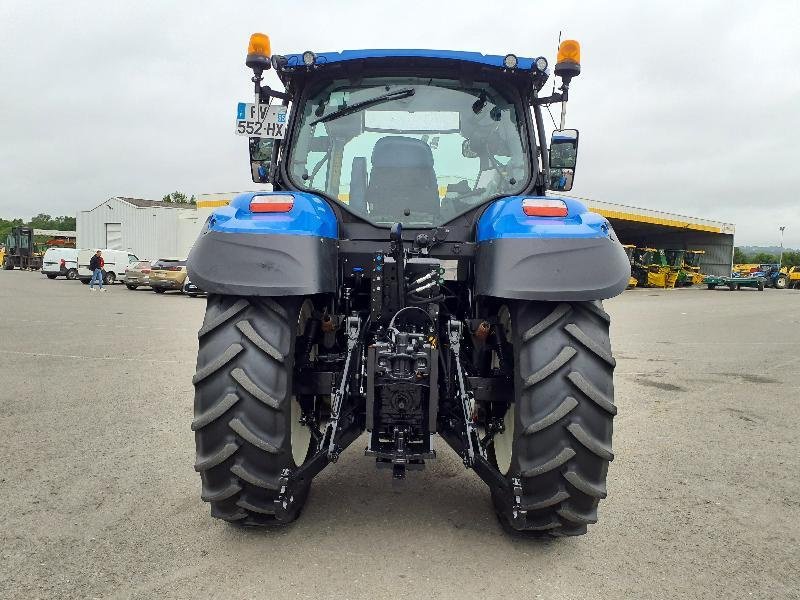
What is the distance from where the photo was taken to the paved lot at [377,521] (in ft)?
8.99

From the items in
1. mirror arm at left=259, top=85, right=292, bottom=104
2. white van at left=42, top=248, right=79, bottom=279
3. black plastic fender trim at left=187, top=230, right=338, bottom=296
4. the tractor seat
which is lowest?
white van at left=42, top=248, right=79, bottom=279

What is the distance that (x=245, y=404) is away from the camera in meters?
2.81

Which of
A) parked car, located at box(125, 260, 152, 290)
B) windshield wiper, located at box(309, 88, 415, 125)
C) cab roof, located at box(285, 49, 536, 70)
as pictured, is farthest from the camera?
parked car, located at box(125, 260, 152, 290)

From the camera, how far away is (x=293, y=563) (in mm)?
2871

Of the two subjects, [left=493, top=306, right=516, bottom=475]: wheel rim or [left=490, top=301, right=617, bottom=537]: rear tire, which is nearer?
[left=490, top=301, right=617, bottom=537]: rear tire

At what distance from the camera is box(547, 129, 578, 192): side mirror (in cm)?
386

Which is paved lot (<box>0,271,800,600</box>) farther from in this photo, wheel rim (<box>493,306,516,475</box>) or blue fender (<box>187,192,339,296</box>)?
blue fender (<box>187,192,339,296</box>)

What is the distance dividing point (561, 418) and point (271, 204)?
1.65 meters

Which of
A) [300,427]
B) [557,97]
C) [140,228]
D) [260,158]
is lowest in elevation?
[300,427]

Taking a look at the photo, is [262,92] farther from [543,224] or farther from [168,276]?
[168,276]

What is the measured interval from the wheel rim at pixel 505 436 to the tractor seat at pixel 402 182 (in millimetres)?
793

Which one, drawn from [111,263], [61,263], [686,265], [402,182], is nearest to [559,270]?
[402,182]

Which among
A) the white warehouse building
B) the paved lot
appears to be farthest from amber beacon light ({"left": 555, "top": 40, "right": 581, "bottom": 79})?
the white warehouse building

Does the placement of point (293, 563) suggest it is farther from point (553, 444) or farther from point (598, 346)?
point (598, 346)
